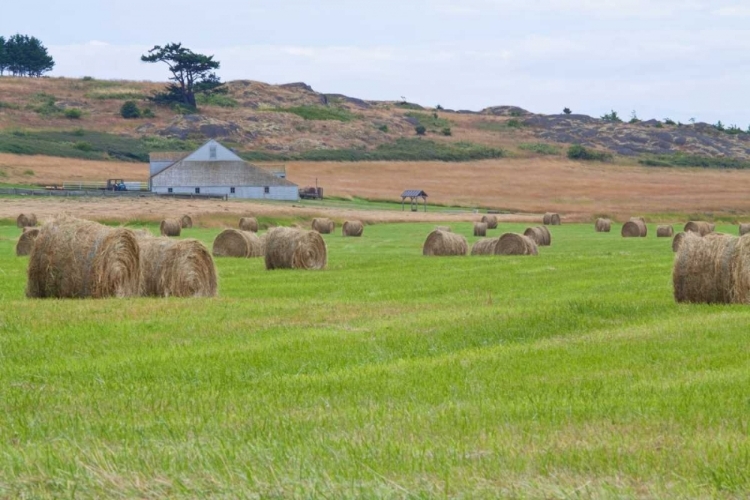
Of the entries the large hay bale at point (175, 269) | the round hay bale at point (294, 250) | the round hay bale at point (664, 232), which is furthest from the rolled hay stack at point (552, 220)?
the large hay bale at point (175, 269)

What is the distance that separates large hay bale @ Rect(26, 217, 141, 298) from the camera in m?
19.5

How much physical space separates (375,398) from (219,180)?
337ft

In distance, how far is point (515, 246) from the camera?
1505 inches

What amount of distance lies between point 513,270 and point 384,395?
1866 cm

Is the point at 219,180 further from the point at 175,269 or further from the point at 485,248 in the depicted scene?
the point at 175,269

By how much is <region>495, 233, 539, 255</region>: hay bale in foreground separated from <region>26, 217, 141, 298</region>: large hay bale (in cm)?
1998

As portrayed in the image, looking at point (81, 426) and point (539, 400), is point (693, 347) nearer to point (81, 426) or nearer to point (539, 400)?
point (539, 400)

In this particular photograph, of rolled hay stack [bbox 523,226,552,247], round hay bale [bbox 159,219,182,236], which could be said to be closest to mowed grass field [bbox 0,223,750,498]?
rolled hay stack [bbox 523,226,552,247]

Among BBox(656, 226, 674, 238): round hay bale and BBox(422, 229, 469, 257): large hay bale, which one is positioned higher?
BBox(422, 229, 469, 257): large hay bale

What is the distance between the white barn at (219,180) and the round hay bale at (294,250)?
76.9 metres

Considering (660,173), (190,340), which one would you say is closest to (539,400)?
(190,340)

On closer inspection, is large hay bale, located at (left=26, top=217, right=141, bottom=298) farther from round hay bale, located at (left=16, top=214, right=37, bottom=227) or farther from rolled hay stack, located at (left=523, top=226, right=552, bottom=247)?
round hay bale, located at (left=16, top=214, right=37, bottom=227)

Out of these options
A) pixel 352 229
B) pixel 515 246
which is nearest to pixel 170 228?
pixel 352 229

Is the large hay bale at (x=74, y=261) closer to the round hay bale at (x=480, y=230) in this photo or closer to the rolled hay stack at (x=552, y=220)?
→ the round hay bale at (x=480, y=230)
